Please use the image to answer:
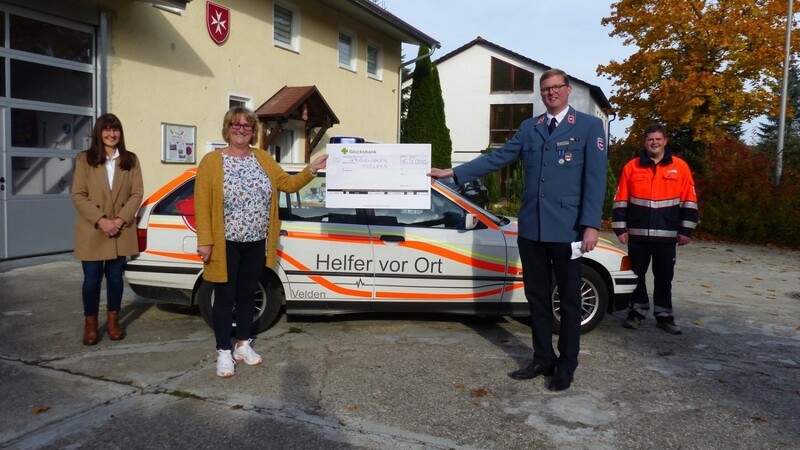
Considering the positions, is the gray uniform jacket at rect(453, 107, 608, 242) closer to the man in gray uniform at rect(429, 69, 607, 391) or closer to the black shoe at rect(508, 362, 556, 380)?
the man in gray uniform at rect(429, 69, 607, 391)

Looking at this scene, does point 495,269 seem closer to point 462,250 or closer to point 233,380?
point 462,250

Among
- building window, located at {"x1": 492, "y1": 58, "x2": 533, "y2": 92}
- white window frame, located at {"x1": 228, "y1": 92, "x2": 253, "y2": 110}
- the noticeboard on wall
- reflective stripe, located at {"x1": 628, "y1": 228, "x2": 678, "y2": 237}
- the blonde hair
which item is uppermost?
building window, located at {"x1": 492, "y1": 58, "x2": 533, "y2": 92}

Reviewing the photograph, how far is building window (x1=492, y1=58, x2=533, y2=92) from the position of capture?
113 ft

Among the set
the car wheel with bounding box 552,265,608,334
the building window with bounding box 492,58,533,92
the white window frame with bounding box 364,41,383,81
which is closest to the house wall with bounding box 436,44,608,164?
the building window with bounding box 492,58,533,92

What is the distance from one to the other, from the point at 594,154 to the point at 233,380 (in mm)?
2733

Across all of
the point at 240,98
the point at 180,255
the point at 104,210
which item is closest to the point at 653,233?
the point at 180,255

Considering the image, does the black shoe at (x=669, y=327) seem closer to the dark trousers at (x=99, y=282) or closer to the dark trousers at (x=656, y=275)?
the dark trousers at (x=656, y=275)

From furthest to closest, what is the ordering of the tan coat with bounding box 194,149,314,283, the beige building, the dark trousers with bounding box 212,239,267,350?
the beige building
the dark trousers with bounding box 212,239,267,350
the tan coat with bounding box 194,149,314,283

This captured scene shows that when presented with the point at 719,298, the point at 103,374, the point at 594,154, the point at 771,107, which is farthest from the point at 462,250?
the point at 771,107

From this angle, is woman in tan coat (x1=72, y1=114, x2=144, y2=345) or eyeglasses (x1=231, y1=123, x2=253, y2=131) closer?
eyeglasses (x1=231, y1=123, x2=253, y2=131)

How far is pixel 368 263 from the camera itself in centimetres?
523

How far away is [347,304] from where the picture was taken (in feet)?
17.4

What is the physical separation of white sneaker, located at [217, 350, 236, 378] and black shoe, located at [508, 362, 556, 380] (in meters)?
1.90

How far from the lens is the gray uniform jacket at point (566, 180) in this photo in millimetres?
3857
